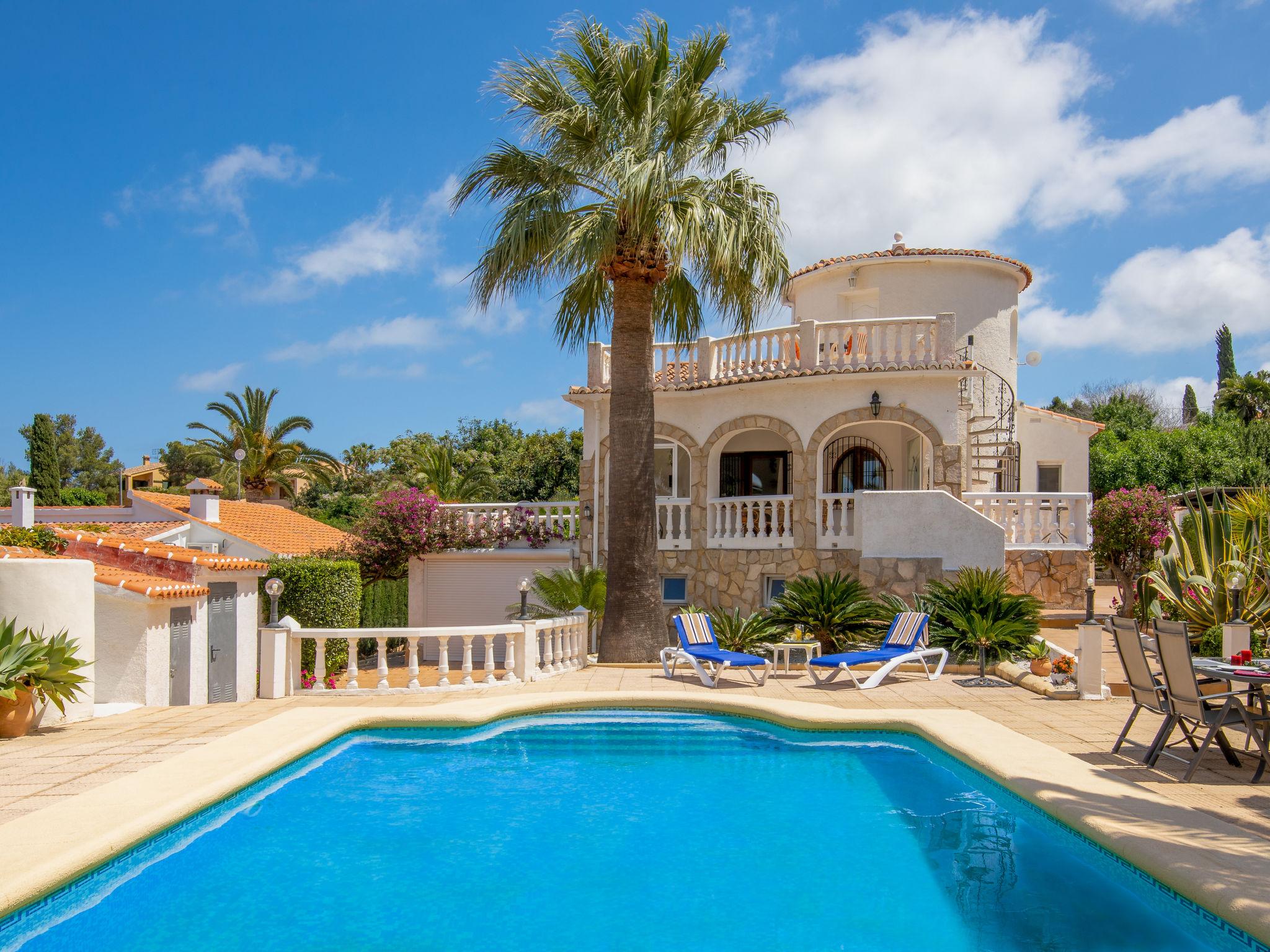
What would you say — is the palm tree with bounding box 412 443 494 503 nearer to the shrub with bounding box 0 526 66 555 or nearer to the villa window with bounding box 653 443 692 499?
the villa window with bounding box 653 443 692 499

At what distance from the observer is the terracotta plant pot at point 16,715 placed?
9.27 m

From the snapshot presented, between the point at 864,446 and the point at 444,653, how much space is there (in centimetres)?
1202

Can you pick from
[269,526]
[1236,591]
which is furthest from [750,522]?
[269,526]

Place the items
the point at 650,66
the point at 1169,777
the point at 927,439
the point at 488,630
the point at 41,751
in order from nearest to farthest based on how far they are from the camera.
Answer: the point at 1169,777 → the point at 41,751 → the point at 488,630 → the point at 650,66 → the point at 927,439

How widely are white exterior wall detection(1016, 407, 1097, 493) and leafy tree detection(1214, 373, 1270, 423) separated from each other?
2684cm

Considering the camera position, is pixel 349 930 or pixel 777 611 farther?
pixel 777 611

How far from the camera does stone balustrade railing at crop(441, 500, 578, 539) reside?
22828mm

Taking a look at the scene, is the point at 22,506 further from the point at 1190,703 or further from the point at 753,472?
the point at 1190,703

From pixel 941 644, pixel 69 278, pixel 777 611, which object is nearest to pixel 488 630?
pixel 777 611

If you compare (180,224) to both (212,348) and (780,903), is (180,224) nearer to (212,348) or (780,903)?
(212,348)

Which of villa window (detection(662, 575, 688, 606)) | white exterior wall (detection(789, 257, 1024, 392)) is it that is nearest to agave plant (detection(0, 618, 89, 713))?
villa window (detection(662, 575, 688, 606))

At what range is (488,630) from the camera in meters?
13.2

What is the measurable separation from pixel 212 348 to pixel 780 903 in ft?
108

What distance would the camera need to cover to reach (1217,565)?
41.2 feet
